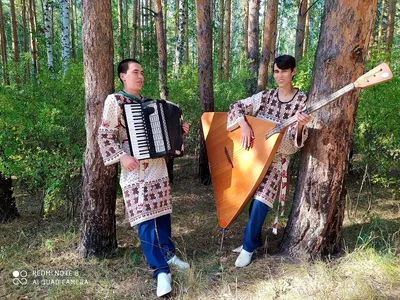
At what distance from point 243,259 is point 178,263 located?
549mm

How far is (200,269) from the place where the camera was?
103 inches

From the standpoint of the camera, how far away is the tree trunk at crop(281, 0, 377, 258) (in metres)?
2.30

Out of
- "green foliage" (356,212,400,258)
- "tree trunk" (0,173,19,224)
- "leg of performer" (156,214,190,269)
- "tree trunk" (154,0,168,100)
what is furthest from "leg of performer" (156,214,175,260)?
"tree trunk" (154,0,168,100)

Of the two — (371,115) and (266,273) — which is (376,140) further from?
(266,273)

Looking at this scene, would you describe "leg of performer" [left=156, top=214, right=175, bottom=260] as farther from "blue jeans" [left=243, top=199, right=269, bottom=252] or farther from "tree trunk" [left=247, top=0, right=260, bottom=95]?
"tree trunk" [left=247, top=0, right=260, bottom=95]

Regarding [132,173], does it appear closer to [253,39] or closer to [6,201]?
[6,201]

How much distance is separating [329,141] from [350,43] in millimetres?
730

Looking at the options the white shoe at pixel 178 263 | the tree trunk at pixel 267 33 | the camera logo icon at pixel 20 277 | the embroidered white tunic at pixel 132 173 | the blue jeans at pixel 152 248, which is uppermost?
the tree trunk at pixel 267 33

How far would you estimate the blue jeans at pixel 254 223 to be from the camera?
2529mm

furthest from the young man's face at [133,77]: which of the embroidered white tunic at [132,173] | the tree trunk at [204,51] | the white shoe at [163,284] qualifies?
the tree trunk at [204,51]

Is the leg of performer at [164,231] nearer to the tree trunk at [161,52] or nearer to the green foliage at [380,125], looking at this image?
the green foliage at [380,125]

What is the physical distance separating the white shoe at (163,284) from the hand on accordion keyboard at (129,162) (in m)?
0.84

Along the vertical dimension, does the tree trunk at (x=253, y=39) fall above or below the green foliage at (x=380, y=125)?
above

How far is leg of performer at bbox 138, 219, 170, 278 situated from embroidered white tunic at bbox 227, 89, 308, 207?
0.87 m
